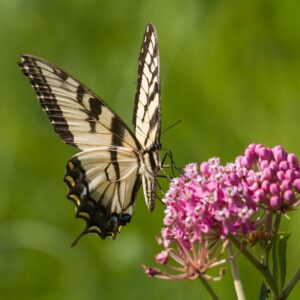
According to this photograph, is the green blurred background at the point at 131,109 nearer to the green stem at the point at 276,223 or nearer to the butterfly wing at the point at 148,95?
the butterfly wing at the point at 148,95

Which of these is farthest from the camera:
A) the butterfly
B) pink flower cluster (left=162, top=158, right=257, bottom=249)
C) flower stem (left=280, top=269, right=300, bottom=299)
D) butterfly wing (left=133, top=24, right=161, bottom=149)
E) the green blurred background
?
the green blurred background

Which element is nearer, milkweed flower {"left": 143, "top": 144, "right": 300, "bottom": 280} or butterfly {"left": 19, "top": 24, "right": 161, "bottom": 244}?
milkweed flower {"left": 143, "top": 144, "right": 300, "bottom": 280}

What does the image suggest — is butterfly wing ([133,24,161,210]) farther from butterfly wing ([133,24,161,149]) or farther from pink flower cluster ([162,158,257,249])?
pink flower cluster ([162,158,257,249])

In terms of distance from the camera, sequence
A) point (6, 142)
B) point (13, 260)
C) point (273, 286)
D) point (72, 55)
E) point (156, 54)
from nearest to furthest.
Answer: point (273, 286) < point (156, 54) < point (13, 260) < point (6, 142) < point (72, 55)

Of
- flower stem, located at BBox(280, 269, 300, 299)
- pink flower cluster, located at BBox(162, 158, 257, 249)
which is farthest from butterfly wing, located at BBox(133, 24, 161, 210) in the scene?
flower stem, located at BBox(280, 269, 300, 299)

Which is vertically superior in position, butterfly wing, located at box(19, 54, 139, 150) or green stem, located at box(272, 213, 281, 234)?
butterfly wing, located at box(19, 54, 139, 150)

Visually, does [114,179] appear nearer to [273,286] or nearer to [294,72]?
[273,286]

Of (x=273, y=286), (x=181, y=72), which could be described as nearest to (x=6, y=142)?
(x=181, y=72)
